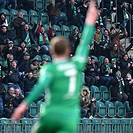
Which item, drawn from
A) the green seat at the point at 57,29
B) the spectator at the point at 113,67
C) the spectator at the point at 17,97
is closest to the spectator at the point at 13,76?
the spectator at the point at 17,97

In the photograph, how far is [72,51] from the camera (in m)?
24.7

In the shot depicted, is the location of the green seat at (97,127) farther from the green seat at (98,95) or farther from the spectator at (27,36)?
the spectator at (27,36)

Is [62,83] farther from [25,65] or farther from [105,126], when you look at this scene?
[25,65]

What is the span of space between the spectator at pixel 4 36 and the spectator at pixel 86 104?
11.3 ft

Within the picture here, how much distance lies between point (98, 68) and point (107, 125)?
4726 mm

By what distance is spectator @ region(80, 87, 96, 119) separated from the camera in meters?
21.3

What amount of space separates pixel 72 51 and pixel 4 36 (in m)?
2.55

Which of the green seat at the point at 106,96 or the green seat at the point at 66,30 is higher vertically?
the green seat at the point at 66,30

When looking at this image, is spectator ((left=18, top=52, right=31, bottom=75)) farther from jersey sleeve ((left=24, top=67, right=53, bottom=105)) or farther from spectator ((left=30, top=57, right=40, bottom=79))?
jersey sleeve ((left=24, top=67, right=53, bottom=105))

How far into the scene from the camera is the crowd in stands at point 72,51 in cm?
2166

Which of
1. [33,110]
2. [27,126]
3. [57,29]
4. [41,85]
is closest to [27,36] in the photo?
[57,29]

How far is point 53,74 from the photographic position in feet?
Answer: 25.7

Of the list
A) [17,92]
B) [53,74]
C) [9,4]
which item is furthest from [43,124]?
[9,4]

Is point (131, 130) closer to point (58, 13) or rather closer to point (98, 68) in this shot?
point (98, 68)
